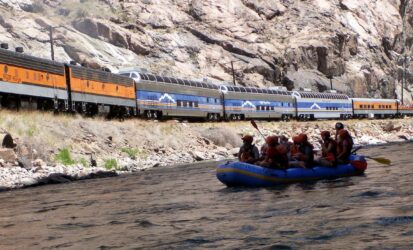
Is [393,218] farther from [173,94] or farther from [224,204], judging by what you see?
[173,94]

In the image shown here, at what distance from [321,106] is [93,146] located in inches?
1820

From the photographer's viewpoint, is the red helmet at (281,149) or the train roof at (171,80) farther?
the train roof at (171,80)

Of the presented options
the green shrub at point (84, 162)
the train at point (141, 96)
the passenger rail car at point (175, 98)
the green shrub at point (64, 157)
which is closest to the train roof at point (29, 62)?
the train at point (141, 96)

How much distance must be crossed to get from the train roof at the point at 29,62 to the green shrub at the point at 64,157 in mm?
5347

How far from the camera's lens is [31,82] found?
32.7 meters

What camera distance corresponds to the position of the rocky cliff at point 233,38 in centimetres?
7369

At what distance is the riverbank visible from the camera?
25.9 m

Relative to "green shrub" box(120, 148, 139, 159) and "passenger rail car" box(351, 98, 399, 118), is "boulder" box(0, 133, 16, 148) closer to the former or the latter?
"green shrub" box(120, 148, 139, 159)

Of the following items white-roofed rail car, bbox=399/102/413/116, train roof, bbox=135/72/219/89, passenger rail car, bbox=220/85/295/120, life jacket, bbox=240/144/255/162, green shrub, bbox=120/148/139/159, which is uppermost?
train roof, bbox=135/72/219/89

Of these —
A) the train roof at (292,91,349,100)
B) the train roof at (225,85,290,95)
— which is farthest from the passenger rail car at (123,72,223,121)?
the train roof at (292,91,349,100)

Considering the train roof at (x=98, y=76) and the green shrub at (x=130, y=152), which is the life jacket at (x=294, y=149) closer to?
the green shrub at (x=130, y=152)

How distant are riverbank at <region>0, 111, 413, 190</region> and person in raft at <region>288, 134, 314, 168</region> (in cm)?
999

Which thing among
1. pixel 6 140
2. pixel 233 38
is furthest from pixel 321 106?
pixel 6 140

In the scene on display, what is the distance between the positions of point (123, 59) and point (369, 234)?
68.1m
